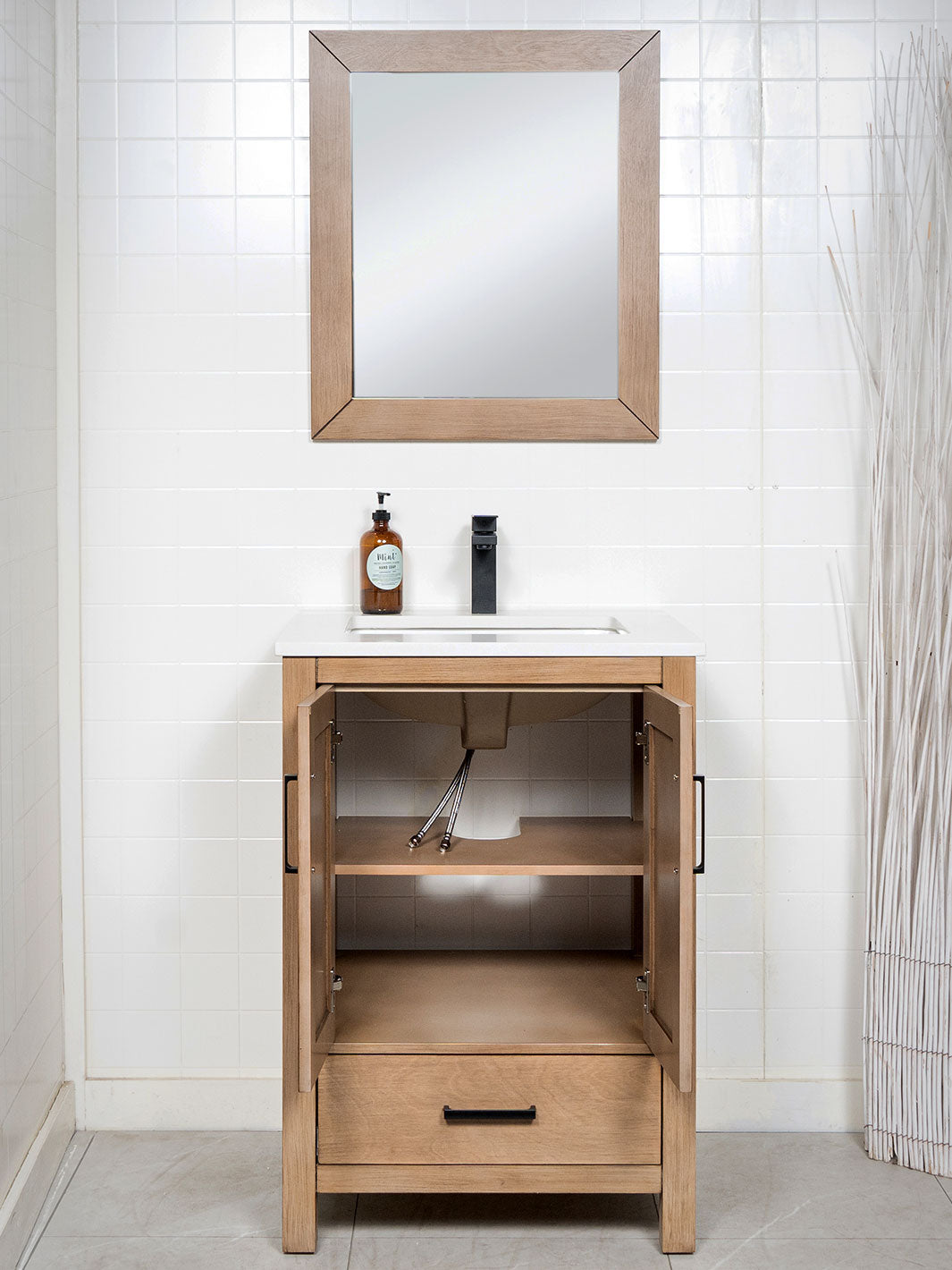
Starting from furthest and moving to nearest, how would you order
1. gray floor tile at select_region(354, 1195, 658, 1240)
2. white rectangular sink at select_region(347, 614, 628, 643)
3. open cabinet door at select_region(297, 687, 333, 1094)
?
1. white rectangular sink at select_region(347, 614, 628, 643)
2. gray floor tile at select_region(354, 1195, 658, 1240)
3. open cabinet door at select_region(297, 687, 333, 1094)

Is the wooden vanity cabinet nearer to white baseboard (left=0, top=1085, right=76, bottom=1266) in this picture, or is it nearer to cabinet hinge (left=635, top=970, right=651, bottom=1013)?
cabinet hinge (left=635, top=970, right=651, bottom=1013)

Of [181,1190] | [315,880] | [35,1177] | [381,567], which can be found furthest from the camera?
[381,567]

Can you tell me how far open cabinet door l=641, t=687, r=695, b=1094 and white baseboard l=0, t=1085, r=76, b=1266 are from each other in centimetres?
117

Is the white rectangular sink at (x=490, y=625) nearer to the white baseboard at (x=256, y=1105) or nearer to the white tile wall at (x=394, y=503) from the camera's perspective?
the white tile wall at (x=394, y=503)

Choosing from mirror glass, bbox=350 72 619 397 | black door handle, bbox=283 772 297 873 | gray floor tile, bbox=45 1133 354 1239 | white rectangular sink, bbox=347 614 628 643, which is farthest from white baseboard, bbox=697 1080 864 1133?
mirror glass, bbox=350 72 619 397

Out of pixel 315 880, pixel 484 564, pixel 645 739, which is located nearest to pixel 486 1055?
pixel 315 880

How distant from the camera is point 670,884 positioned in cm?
192

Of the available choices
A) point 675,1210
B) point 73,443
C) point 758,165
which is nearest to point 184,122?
point 73,443

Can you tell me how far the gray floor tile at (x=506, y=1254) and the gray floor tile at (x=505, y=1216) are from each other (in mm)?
21

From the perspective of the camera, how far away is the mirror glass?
8.17ft

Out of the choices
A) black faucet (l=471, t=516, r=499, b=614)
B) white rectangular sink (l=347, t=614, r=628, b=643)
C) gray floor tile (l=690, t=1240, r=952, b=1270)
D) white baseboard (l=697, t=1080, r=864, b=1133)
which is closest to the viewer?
gray floor tile (l=690, t=1240, r=952, b=1270)

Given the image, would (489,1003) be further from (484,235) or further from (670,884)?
(484,235)

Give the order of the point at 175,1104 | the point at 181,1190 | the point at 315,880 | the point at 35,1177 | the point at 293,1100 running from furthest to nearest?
1. the point at 175,1104
2. the point at 181,1190
3. the point at 35,1177
4. the point at 293,1100
5. the point at 315,880

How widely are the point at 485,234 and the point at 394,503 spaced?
23.9 inches
